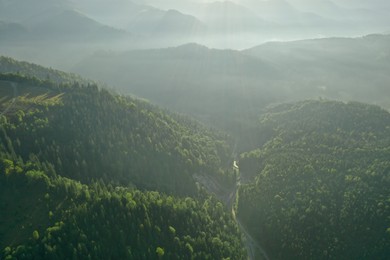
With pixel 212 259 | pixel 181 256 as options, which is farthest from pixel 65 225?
pixel 212 259

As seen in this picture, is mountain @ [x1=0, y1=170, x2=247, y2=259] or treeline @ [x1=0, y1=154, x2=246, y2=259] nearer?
treeline @ [x1=0, y1=154, x2=246, y2=259]

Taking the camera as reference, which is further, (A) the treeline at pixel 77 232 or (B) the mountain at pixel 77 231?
(B) the mountain at pixel 77 231

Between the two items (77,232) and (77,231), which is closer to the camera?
(77,232)

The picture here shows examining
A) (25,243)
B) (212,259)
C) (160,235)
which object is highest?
(25,243)

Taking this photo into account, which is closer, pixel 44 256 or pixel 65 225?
pixel 44 256

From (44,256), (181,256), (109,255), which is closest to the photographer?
(44,256)

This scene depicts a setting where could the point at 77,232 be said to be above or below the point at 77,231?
below

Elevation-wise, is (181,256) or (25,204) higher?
(25,204)

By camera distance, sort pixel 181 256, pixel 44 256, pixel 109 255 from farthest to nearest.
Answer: pixel 181 256
pixel 109 255
pixel 44 256

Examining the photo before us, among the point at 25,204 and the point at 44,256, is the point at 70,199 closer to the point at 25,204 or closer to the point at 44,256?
the point at 25,204

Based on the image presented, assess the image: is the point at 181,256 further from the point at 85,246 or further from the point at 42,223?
the point at 42,223
